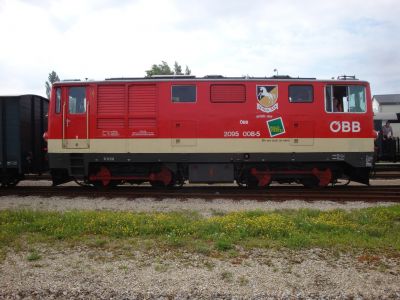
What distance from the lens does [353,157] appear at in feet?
38.5

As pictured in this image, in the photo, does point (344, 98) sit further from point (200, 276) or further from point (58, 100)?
point (58, 100)

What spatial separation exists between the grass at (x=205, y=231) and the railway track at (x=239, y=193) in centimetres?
279

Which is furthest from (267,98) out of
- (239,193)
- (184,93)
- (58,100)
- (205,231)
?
(58,100)

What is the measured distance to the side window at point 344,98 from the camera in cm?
1183

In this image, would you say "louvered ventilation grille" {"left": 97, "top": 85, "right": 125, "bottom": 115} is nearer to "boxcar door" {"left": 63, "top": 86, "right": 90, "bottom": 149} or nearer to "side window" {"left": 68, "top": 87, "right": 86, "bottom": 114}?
"boxcar door" {"left": 63, "top": 86, "right": 90, "bottom": 149}

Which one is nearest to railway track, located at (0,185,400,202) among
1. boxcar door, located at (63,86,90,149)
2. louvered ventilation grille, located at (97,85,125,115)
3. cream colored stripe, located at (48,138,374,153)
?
cream colored stripe, located at (48,138,374,153)

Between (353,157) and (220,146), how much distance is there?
418 cm

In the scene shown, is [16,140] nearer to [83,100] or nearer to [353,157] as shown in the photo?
[83,100]

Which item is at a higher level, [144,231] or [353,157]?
[353,157]

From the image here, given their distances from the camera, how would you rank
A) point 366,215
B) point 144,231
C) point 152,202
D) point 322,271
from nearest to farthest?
point 322,271 → point 144,231 → point 366,215 → point 152,202

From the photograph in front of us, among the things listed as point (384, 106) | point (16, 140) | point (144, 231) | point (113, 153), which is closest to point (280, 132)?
point (113, 153)

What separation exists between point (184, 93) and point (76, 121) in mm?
3548

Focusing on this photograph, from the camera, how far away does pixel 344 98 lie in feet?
39.0

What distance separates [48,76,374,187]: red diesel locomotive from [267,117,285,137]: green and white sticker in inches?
1.2
